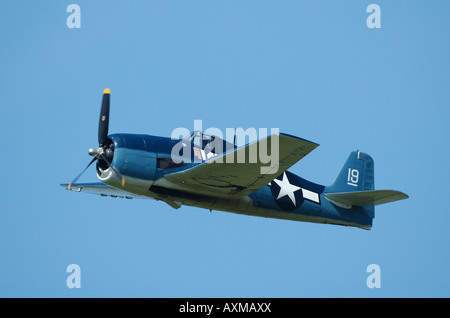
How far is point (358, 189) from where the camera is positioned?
22.9 m

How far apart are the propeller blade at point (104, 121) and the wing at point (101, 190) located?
361 cm

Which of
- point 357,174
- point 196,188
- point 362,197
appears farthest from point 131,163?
point 357,174

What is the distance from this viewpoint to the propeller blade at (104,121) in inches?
726

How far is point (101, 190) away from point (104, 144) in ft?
12.8

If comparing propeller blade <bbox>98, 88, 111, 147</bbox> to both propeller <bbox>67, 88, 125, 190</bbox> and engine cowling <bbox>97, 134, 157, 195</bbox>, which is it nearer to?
propeller <bbox>67, 88, 125, 190</bbox>

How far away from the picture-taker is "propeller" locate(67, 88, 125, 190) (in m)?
18.1

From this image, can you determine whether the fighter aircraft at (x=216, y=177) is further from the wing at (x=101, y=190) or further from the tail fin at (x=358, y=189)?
the wing at (x=101, y=190)

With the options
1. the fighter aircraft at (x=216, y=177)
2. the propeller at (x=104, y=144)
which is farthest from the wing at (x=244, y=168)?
the propeller at (x=104, y=144)

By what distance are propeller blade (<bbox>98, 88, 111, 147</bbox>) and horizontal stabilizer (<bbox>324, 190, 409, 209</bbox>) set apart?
6.60 metres

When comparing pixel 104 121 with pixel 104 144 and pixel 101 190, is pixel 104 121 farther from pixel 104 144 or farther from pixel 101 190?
pixel 101 190
